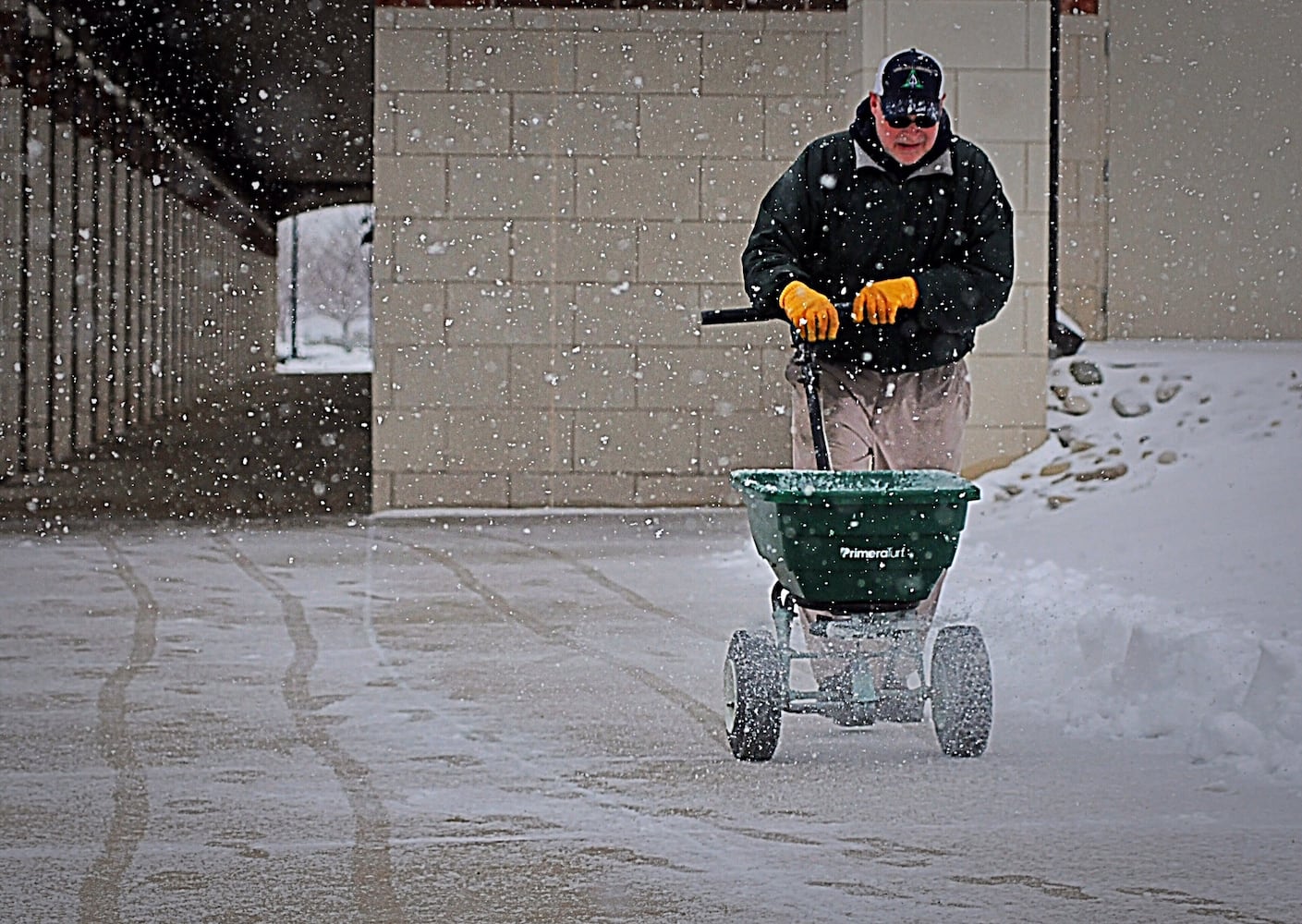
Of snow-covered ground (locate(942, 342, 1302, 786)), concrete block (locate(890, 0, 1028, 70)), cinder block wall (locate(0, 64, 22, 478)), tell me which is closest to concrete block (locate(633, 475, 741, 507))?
snow-covered ground (locate(942, 342, 1302, 786))

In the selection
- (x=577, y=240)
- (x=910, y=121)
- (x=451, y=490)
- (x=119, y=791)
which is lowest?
(x=119, y=791)

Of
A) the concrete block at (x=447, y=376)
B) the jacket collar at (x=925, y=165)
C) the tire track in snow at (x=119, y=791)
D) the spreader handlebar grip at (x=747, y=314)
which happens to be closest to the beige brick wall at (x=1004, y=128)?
the concrete block at (x=447, y=376)

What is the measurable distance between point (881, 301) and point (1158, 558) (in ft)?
10.9

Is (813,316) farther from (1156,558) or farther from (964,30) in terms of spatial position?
(964,30)

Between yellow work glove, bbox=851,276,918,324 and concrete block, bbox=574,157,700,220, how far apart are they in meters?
7.16

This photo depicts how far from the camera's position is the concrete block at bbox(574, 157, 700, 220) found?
1259 centimetres

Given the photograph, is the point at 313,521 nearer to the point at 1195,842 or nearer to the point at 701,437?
the point at 701,437

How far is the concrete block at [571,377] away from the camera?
12.7 m

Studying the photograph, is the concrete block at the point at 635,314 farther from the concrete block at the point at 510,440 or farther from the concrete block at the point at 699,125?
the concrete block at the point at 699,125

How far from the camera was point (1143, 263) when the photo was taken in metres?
14.0

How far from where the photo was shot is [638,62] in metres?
12.6

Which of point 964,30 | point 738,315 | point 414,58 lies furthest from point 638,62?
point 738,315

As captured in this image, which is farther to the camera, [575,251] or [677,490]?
[677,490]

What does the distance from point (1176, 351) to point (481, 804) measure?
28.5 ft
